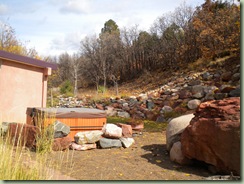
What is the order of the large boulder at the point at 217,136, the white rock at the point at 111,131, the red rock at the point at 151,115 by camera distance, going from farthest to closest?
the red rock at the point at 151,115 < the white rock at the point at 111,131 < the large boulder at the point at 217,136

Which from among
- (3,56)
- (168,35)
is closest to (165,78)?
(168,35)

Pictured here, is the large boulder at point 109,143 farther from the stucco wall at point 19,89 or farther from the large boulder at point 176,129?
the stucco wall at point 19,89

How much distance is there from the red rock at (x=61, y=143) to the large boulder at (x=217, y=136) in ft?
6.68

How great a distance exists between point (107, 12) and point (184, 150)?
2128mm

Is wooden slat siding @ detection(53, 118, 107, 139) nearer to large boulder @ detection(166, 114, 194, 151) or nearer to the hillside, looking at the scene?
large boulder @ detection(166, 114, 194, 151)

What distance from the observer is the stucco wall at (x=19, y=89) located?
23.3 ft

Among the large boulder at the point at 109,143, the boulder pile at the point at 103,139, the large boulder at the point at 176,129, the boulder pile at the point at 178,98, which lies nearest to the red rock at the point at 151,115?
the boulder pile at the point at 178,98

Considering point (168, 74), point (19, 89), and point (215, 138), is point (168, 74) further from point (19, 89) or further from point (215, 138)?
point (215, 138)

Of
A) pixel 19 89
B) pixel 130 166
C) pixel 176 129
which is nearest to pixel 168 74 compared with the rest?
pixel 19 89

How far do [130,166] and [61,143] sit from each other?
1.53 meters

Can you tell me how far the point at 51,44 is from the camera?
4.09 m

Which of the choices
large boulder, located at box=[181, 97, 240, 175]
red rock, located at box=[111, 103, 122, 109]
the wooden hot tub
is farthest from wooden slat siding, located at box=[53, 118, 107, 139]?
red rock, located at box=[111, 103, 122, 109]

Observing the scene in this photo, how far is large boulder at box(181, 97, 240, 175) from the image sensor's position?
11.2 ft

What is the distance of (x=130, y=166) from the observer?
157 inches
